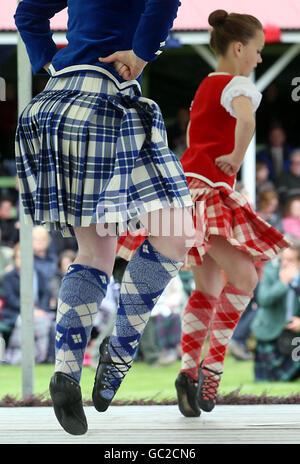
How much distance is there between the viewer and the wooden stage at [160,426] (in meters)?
2.03

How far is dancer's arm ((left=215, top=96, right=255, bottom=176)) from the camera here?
250 centimetres

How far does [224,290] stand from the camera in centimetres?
256

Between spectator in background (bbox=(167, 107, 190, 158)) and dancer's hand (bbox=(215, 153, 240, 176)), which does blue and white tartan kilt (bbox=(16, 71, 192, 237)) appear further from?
spectator in background (bbox=(167, 107, 190, 158))

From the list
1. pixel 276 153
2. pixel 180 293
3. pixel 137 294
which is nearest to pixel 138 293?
pixel 137 294

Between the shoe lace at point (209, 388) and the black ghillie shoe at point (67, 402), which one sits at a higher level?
the black ghillie shoe at point (67, 402)

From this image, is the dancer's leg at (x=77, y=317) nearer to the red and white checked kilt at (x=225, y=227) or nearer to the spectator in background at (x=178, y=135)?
the red and white checked kilt at (x=225, y=227)

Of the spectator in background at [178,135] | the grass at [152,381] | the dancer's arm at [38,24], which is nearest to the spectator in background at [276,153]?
the spectator in background at [178,135]

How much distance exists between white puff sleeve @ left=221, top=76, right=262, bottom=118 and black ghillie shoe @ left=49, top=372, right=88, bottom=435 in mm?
1193

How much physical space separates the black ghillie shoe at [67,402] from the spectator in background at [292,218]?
4.74 meters

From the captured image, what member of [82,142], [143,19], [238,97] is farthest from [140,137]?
[238,97]

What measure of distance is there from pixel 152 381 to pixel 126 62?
3.60 m

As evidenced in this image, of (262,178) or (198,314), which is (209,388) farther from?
(262,178)

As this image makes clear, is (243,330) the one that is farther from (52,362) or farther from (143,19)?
(143,19)
